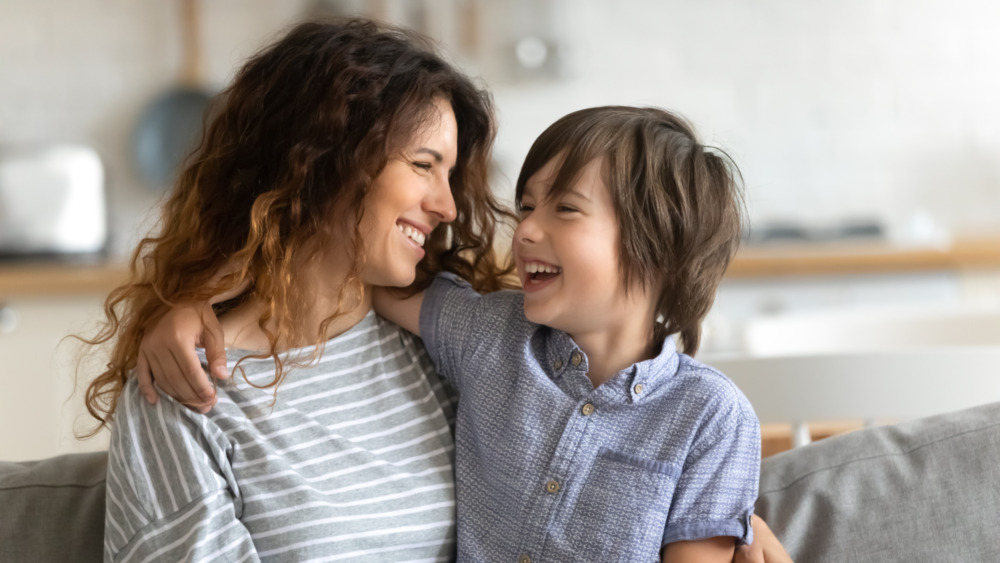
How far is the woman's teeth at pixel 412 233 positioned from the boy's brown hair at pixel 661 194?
0.47 ft

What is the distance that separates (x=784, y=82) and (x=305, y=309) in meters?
3.28

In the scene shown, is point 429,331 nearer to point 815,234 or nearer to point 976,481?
point 976,481

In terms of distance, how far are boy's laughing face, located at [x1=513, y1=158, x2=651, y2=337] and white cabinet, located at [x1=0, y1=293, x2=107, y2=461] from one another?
2.43m

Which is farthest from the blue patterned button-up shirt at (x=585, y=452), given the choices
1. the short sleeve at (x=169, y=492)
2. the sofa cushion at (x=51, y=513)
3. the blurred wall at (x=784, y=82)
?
the blurred wall at (x=784, y=82)

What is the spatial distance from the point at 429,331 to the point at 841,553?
58cm

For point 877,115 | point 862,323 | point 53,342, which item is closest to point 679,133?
point 862,323

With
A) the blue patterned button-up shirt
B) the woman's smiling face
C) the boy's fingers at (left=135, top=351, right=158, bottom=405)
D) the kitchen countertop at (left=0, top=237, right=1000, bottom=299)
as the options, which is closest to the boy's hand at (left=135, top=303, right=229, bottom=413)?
the boy's fingers at (left=135, top=351, right=158, bottom=405)

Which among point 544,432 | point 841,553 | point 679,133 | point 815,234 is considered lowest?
point 815,234

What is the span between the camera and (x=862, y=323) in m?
2.42

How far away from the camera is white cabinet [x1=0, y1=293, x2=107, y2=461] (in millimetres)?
3268

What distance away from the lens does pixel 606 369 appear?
49.0 inches

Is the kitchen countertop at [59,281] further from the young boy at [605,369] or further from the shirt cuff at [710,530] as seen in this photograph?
the shirt cuff at [710,530]

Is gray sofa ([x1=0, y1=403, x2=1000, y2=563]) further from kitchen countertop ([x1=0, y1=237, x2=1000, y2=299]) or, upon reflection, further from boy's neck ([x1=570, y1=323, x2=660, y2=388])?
kitchen countertop ([x1=0, y1=237, x2=1000, y2=299])

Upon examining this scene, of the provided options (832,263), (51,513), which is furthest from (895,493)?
(832,263)
